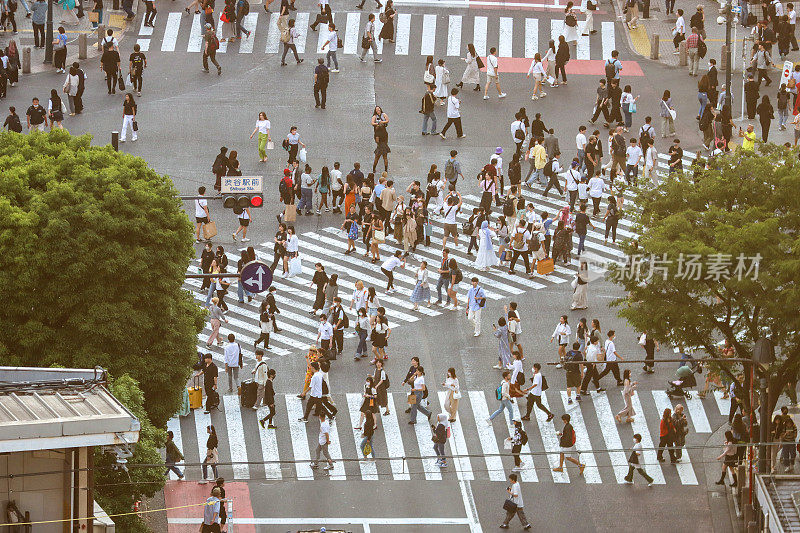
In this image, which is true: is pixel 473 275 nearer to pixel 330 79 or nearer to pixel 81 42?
pixel 330 79

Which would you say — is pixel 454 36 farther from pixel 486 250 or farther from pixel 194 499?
pixel 194 499

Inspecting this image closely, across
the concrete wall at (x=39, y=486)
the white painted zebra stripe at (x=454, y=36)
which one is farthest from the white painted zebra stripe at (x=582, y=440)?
the white painted zebra stripe at (x=454, y=36)

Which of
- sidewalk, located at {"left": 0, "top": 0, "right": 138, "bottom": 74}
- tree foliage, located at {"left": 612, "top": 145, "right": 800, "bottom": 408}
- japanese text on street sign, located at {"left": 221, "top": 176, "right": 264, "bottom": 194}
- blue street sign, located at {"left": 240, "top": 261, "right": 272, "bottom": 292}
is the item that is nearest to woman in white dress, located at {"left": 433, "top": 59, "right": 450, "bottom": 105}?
sidewalk, located at {"left": 0, "top": 0, "right": 138, "bottom": 74}

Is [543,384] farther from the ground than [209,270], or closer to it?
closer to it

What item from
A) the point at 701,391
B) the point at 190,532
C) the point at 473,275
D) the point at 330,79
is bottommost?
the point at 190,532

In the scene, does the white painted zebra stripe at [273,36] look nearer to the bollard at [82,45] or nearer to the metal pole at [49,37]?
the bollard at [82,45]

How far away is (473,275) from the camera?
48.2 metres

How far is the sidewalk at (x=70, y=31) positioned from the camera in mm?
60750

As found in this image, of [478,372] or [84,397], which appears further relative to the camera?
[478,372]

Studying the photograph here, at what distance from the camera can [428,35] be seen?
63.7m

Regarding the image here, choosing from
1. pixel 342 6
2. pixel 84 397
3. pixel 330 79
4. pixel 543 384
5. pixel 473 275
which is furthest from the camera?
pixel 342 6

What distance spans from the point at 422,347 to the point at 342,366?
2.33 meters

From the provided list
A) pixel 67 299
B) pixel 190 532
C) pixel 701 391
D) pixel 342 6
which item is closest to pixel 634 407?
pixel 701 391

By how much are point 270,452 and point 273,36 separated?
25947 mm
